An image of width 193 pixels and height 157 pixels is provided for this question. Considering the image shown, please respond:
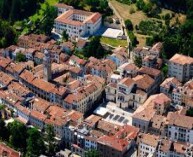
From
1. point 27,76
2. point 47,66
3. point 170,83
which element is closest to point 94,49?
point 47,66

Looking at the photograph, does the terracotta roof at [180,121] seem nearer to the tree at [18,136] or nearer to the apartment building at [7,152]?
the tree at [18,136]

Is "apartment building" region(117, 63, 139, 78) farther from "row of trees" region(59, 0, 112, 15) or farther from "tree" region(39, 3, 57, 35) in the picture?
"row of trees" region(59, 0, 112, 15)

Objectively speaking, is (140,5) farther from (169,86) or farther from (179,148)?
(179,148)

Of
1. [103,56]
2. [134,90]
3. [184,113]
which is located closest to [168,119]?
[184,113]

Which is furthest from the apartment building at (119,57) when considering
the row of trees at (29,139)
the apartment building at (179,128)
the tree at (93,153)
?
the tree at (93,153)

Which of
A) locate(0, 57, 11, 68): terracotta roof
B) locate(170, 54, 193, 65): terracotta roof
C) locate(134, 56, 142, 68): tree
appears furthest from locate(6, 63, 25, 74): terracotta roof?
locate(170, 54, 193, 65): terracotta roof
